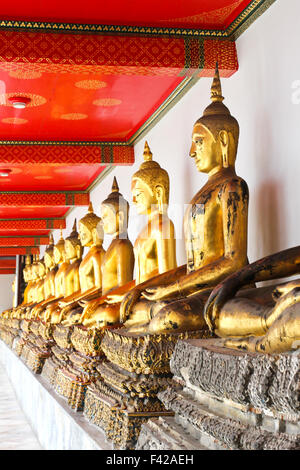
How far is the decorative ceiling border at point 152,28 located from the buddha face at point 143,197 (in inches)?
39.6

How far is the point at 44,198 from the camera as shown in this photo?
28.2ft

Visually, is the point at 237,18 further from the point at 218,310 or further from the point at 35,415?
the point at 35,415

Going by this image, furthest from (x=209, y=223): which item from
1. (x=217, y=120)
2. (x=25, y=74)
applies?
(x=25, y=74)

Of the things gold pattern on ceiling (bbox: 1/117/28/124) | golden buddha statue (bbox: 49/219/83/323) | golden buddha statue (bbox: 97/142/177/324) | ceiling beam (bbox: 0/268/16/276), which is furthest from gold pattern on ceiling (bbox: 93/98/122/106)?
ceiling beam (bbox: 0/268/16/276)

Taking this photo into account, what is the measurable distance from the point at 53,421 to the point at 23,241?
398 inches

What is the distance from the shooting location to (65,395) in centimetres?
381

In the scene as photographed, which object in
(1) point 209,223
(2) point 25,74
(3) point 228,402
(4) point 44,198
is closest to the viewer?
(3) point 228,402

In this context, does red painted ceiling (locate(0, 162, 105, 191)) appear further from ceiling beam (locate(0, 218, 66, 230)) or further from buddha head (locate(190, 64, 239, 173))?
buddha head (locate(190, 64, 239, 173))

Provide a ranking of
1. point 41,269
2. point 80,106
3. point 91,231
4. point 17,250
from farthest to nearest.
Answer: point 17,250
point 41,269
point 91,231
point 80,106

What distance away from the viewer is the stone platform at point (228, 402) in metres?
1.37

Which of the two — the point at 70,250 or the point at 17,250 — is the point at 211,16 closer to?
the point at 70,250

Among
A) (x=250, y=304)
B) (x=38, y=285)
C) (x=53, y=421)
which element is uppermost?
(x=38, y=285)

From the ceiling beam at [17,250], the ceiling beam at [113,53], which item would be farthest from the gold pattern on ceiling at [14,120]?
the ceiling beam at [17,250]

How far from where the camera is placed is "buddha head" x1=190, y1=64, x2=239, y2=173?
332 cm
